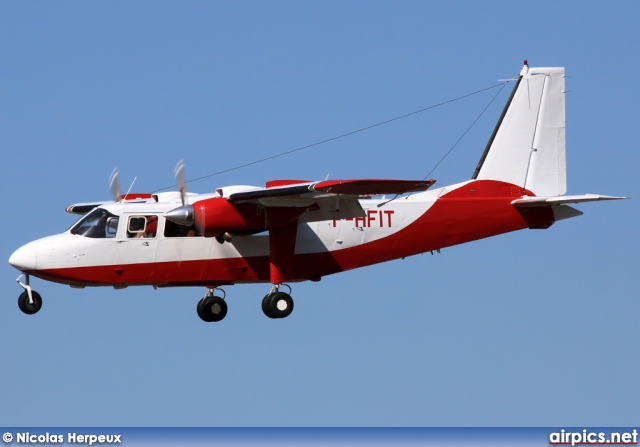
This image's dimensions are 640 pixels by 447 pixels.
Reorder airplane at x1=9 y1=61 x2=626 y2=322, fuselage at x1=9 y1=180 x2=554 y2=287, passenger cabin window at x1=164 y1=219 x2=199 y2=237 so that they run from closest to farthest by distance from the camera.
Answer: airplane at x1=9 y1=61 x2=626 y2=322 → fuselage at x1=9 y1=180 x2=554 y2=287 → passenger cabin window at x1=164 y1=219 x2=199 y2=237

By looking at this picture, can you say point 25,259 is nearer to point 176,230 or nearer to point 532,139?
point 176,230

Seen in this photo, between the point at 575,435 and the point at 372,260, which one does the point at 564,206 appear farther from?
the point at 575,435

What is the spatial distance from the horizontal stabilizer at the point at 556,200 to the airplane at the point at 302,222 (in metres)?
0.03

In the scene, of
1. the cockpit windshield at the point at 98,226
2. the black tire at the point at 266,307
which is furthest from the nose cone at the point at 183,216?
the black tire at the point at 266,307

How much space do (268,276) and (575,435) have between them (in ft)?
23.1

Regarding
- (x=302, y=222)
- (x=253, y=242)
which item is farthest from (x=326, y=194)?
(x=253, y=242)

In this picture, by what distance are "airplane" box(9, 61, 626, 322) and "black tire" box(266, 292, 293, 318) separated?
24mm

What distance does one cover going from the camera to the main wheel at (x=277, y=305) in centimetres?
2391

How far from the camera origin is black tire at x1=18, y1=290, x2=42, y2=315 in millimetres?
23500

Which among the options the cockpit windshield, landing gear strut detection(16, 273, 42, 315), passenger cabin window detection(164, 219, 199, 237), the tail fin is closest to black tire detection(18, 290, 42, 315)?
landing gear strut detection(16, 273, 42, 315)

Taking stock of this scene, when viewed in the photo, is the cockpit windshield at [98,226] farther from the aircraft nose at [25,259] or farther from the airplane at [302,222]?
the aircraft nose at [25,259]

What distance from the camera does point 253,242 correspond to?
79.8ft

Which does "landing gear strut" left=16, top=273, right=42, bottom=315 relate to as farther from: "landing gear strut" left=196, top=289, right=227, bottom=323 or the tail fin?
the tail fin

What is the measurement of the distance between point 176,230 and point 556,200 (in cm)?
750
